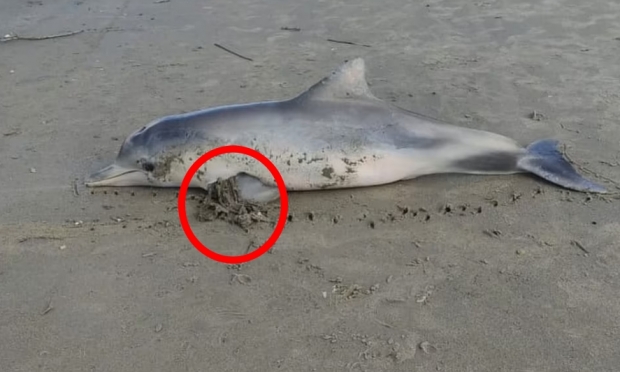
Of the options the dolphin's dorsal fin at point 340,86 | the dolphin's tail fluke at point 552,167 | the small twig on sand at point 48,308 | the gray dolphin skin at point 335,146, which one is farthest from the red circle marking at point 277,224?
the dolphin's tail fluke at point 552,167

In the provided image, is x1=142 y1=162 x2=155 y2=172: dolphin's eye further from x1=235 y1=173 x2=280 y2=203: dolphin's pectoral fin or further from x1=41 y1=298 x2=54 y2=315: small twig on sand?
x1=41 y1=298 x2=54 y2=315: small twig on sand

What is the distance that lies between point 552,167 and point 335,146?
1.46 m

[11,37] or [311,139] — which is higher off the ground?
[311,139]

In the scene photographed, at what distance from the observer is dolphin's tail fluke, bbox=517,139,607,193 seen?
4.80 metres

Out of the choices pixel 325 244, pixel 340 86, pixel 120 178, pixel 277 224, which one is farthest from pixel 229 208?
pixel 340 86

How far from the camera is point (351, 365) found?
3375mm

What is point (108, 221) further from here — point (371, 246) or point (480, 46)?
point (480, 46)

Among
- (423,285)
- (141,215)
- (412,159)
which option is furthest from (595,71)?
(141,215)

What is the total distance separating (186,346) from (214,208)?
137 cm

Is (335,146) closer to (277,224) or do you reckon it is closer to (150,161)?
(277,224)

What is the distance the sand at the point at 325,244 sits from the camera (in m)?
3.51

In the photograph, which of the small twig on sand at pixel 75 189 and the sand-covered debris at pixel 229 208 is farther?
the small twig on sand at pixel 75 189

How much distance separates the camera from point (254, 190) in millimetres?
4844

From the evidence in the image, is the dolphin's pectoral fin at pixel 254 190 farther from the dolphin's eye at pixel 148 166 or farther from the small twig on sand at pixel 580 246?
the small twig on sand at pixel 580 246
